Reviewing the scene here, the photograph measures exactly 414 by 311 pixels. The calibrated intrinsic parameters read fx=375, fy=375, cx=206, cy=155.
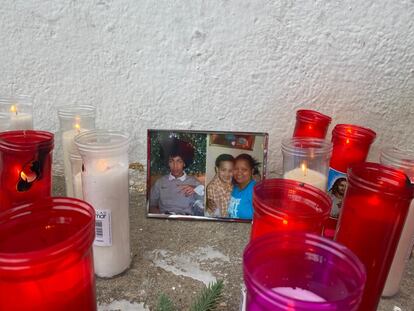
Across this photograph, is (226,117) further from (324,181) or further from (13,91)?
(13,91)

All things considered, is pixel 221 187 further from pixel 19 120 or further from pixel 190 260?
pixel 19 120

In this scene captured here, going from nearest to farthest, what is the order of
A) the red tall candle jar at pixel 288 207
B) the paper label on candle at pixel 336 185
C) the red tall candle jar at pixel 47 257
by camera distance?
1. the red tall candle jar at pixel 47 257
2. the red tall candle jar at pixel 288 207
3. the paper label on candle at pixel 336 185

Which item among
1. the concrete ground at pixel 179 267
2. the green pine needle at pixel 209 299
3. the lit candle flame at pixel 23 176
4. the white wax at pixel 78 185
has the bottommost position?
the concrete ground at pixel 179 267

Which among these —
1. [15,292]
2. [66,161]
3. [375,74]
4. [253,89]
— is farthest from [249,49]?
[15,292]

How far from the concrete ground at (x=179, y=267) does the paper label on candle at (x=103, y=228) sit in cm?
6

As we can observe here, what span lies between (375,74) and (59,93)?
621 millimetres

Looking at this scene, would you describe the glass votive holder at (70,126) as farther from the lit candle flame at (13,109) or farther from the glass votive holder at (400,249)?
the glass votive holder at (400,249)

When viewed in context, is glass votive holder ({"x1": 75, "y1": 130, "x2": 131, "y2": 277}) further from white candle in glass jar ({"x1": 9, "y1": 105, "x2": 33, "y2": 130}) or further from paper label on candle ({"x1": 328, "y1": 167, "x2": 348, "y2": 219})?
paper label on candle ({"x1": 328, "y1": 167, "x2": 348, "y2": 219})

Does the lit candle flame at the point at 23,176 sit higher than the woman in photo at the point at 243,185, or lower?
higher

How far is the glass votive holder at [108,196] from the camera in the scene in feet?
1.70

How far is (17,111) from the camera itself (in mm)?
687

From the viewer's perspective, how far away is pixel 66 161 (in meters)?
0.69

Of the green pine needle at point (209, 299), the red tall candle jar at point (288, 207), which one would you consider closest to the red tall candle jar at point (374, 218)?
the red tall candle jar at point (288, 207)

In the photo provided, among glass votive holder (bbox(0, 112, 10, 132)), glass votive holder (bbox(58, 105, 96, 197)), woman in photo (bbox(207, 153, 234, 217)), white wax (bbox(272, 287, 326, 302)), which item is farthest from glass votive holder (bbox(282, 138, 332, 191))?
glass votive holder (bbox(0, 112, 10, 132))
